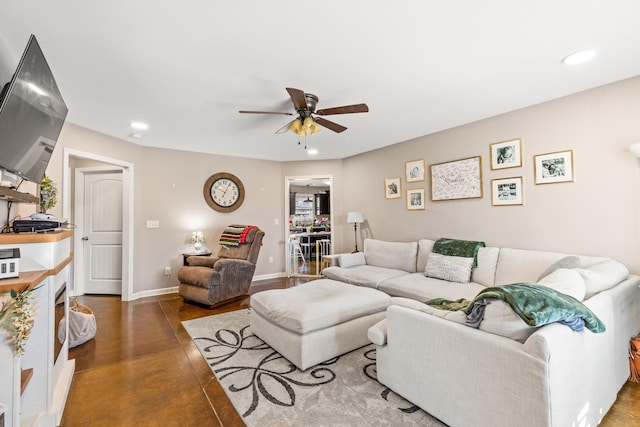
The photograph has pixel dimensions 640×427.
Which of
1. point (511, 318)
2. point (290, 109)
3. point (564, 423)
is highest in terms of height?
point (290, 109)

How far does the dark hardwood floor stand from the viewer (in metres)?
1.72

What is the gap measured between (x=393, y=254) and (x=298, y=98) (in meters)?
2.69

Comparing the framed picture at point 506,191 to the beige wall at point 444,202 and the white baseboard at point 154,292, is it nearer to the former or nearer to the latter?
the beige wall at point 444,202

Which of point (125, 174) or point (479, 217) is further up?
point (125, 174)

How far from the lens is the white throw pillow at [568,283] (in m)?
1.58

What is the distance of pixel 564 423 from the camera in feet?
4.15

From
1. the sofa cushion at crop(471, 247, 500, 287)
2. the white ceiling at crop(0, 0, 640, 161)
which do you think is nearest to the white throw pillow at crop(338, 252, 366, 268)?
the sofa cushion at crop(471, 247, 500, 287)

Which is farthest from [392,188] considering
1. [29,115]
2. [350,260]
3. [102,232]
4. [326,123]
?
[102,232]

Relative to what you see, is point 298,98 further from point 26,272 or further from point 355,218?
point 355,218

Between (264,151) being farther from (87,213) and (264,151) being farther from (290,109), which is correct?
(87,213)

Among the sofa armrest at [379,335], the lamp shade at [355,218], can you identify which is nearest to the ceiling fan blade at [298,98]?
the sofa armrest at [379,335]

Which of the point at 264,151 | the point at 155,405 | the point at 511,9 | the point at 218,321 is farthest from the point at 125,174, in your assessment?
the point at 511,9

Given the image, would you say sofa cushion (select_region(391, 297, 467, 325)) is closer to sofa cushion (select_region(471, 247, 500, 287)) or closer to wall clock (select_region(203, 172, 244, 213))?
sofa cushion (select_region(471, 247, 500, 287))

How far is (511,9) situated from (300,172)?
4.36 meters
